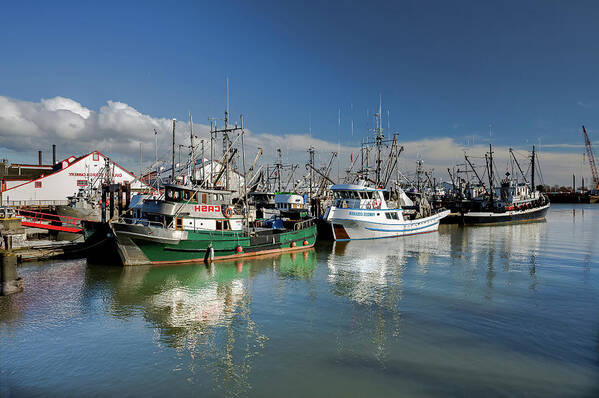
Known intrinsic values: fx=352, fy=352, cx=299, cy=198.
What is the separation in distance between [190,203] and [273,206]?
30846mm

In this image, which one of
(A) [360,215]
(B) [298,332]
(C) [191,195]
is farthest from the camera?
(A) [360,215]

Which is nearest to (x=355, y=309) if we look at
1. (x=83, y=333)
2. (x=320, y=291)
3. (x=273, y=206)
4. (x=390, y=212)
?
(x=320, y=291)

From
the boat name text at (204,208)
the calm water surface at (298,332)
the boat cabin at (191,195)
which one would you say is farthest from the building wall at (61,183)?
the calm water surface at (298,332)

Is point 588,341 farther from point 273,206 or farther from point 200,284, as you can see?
point 273,206

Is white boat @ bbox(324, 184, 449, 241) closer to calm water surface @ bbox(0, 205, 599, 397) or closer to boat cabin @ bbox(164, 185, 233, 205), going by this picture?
calm water surface @ bbox(0, 205, 599, 397)

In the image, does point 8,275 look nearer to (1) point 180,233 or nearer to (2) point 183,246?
(1) point 180,233

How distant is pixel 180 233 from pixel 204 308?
9113mm

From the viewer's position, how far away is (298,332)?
46.3 ft

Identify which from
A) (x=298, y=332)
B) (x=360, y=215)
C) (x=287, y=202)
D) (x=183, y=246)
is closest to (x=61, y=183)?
(x=287, y=202)

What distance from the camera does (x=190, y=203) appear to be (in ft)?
86.5

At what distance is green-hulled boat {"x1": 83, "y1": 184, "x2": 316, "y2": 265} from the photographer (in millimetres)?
24109

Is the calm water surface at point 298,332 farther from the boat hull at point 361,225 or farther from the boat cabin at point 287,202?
the boat cabin at point 287,202

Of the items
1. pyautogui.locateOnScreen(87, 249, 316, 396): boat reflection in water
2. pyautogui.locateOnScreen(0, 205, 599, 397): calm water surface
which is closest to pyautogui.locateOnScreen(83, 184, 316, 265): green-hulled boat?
pyautogui.locateOnScreen(87, 249, 316, 396): boat reflection in water

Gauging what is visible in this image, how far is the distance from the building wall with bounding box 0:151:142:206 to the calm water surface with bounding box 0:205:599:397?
3475 centimetres
